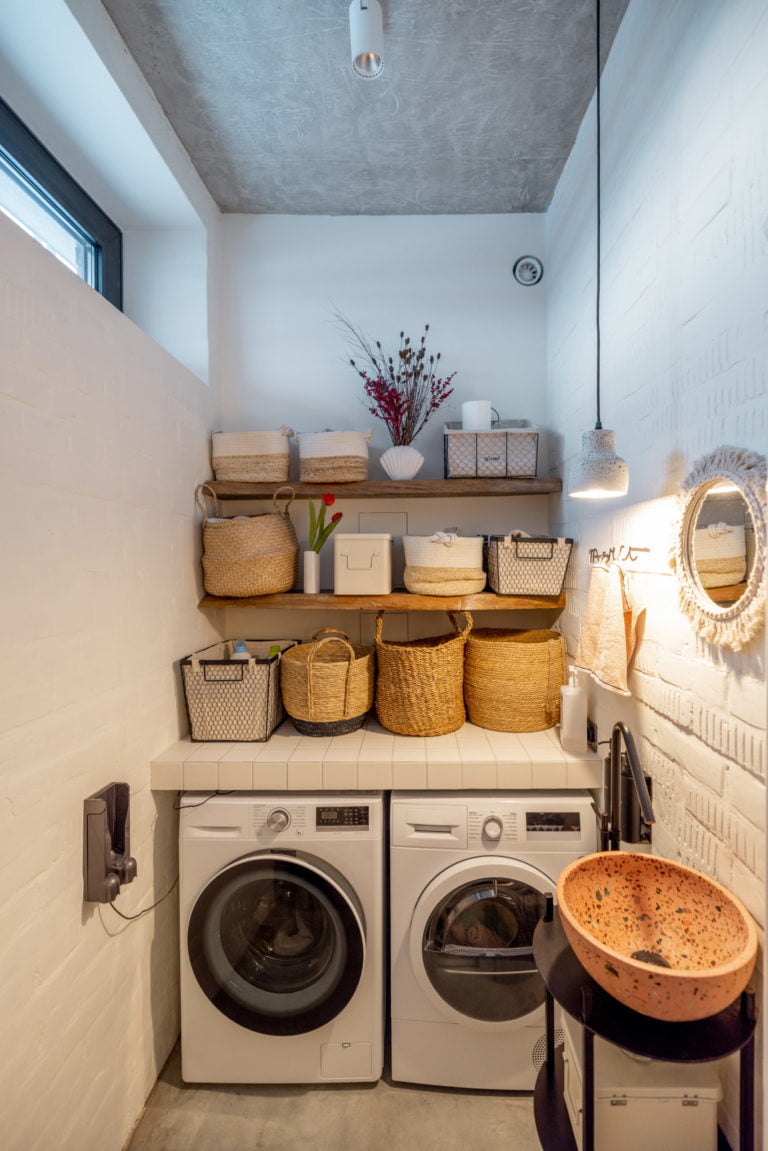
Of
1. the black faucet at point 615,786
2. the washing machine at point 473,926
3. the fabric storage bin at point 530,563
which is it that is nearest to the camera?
the black faucet at point 615,786

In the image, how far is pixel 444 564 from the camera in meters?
1.98

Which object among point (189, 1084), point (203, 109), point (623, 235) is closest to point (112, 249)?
point (203, 109)

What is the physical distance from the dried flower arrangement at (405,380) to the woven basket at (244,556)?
0.60m

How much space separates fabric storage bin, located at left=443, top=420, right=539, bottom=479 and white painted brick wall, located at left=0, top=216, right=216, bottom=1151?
3.19 feet

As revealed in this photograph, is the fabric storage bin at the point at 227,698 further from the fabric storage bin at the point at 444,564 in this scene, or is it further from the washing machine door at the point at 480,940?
the washing machine door at the point at 480,940

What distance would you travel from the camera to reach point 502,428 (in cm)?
220

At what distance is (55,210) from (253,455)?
911 mm

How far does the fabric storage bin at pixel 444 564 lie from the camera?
1.97 m

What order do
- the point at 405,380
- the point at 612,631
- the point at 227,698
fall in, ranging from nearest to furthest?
the point at 612,631 → the point at 227,698 → the point at 405,380

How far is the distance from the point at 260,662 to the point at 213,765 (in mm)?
350

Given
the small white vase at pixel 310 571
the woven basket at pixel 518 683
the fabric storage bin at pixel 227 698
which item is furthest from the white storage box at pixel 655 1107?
the small white vase at pixel 310 571

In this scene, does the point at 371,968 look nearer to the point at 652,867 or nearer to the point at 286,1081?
the point at 286,1081

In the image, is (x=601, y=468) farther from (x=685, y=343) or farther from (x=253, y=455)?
(x=253, y=455)

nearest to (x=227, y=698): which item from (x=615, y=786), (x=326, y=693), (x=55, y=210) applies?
(x=326, y=693)
